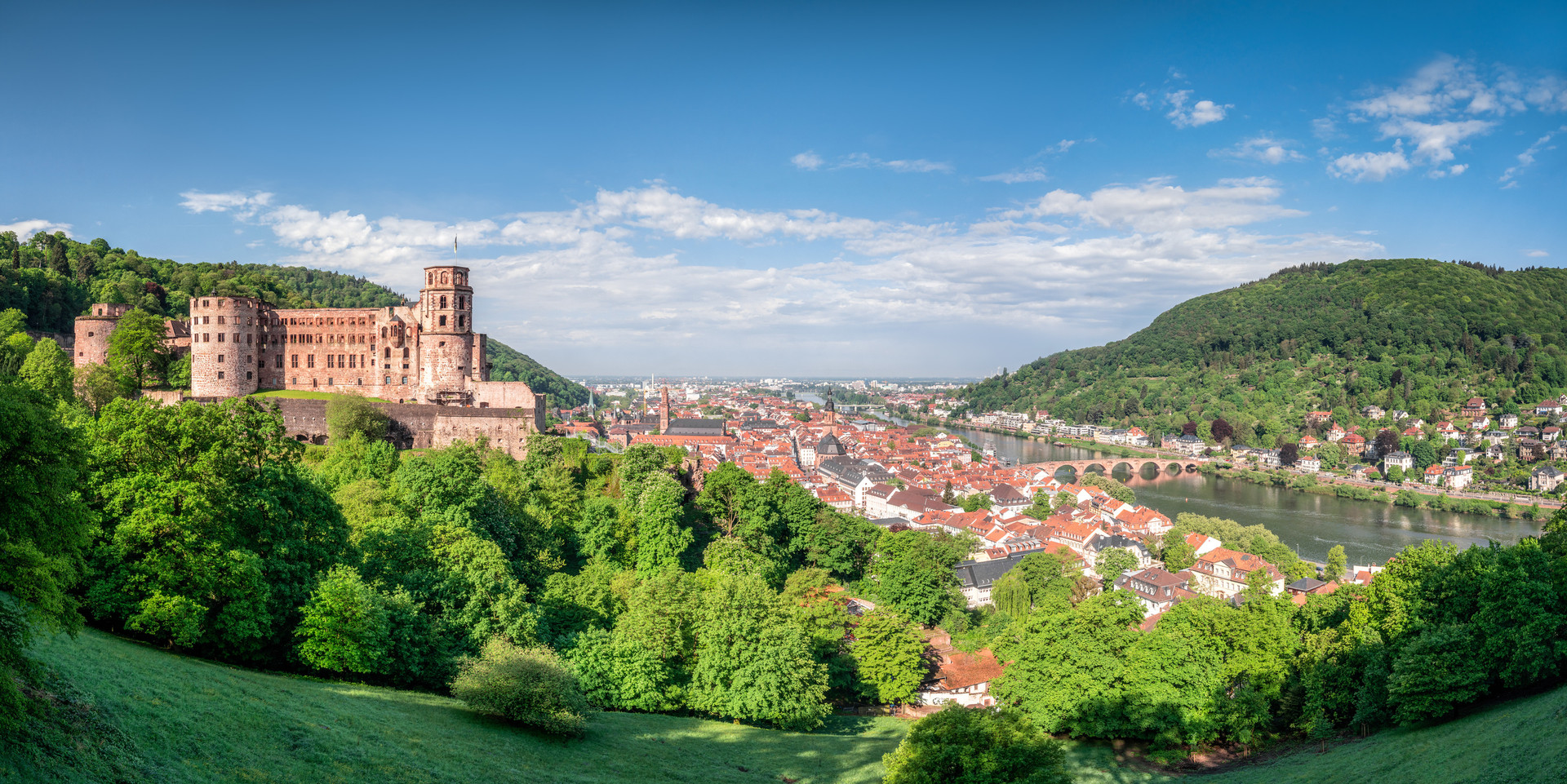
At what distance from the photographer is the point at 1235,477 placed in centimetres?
9400

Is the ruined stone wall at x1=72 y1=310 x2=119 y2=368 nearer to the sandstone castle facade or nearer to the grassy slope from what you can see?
the sandstone castle facade

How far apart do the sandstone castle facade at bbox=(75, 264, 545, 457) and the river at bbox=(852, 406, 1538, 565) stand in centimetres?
5376

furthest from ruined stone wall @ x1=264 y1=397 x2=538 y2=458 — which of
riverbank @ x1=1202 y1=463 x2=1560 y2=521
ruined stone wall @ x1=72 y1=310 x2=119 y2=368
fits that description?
riverbank @ x1=1202 y1=463 x2=1560 y2=521

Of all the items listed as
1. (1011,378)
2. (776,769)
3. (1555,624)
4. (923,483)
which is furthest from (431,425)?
(1011,378)

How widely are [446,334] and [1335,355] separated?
149 meters

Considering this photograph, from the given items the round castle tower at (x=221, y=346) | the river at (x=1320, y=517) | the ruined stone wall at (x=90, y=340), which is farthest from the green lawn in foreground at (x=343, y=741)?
the river at (x=1320, y=517)

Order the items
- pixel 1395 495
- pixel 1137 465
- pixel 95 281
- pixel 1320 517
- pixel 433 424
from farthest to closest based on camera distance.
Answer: pixel 1137 465, pixel 1395 495, pixel 1320 517, pixel 95 281, pixel 433 424

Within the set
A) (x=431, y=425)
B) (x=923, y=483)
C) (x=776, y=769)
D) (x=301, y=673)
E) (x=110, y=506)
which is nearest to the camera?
(x=110, y=506)

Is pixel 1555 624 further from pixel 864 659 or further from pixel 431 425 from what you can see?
pixel 431 425

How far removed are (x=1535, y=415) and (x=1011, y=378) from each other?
344 ft

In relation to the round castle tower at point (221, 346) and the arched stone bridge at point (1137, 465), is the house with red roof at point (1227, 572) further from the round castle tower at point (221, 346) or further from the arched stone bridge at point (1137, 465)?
the round castle tower at point (221, 346)

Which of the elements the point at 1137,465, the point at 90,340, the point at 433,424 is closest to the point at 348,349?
the point at 433,424

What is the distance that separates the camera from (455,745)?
13273 millimetres

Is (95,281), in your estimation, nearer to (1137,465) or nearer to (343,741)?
(343,741)
